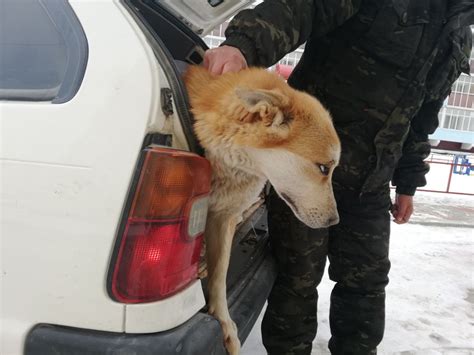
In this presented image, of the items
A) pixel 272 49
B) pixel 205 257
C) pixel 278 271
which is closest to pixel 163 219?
pixel 205 257

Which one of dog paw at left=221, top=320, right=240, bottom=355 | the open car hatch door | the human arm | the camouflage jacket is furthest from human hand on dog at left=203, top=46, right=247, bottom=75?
the open car hatch door

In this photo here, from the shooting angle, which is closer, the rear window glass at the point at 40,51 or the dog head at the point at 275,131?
the rear window glass at the point at 40,51

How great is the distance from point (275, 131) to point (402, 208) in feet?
5.20

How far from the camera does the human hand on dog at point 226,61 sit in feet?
5.24

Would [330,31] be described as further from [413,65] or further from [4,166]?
[4,166]

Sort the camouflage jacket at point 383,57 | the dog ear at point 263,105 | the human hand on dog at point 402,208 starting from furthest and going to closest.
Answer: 1. the human hand on dog at point 402,208
2. the camouflage jacket at point 383,57
3. the dog ear at point 263,105

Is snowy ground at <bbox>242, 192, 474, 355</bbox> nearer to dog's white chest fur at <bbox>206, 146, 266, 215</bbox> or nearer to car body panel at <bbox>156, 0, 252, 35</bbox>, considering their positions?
dog's white chest fur at <bbox>206, 146, 266, 215</bbox>

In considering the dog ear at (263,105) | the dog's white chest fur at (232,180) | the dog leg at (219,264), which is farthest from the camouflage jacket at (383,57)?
the dog leg at (219,264)

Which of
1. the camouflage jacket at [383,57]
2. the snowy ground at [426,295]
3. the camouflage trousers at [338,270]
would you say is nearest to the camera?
the camouflage jacket at [383,57]

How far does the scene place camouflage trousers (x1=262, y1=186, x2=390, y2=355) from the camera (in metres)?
2.23

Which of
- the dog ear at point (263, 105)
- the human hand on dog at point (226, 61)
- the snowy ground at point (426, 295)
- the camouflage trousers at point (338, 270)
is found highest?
the human hand on dog at point (226, 61)

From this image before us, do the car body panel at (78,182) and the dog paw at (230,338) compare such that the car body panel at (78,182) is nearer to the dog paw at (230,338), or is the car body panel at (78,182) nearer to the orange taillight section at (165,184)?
the orange taillight section at (165,184)

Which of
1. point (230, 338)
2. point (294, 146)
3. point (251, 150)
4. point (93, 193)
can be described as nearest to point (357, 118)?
point (294, 146)

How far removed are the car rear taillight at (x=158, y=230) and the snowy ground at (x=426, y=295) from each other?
1.64 m
